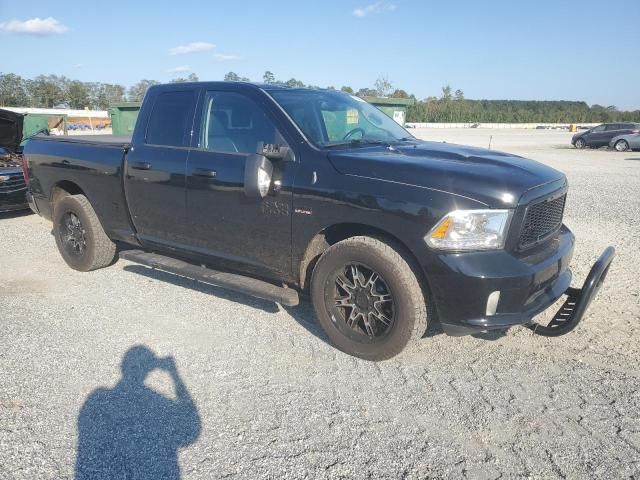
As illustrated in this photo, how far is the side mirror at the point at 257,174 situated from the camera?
3.65 meters

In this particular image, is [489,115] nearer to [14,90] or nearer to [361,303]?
[14,90]

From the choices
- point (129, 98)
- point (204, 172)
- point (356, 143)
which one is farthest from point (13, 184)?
point (129, 98)

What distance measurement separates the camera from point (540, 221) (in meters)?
3.45

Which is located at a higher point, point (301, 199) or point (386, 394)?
point (301, 199)

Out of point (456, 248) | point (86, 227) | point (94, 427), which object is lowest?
point (94, 427)

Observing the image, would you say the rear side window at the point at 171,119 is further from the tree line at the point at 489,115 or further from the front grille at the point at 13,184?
the tree line at the point at 489,115

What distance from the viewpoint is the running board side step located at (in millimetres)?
3836

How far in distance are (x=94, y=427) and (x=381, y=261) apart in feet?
6.48

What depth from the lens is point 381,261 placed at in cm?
333

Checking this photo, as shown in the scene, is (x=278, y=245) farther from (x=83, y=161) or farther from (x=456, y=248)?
(x=83, y=161)

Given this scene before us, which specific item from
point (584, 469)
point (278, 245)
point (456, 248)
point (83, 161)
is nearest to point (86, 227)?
point (83, 161)

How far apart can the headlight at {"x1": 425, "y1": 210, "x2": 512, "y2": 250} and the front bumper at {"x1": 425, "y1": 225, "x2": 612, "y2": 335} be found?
0.06m

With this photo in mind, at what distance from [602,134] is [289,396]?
99.9ft

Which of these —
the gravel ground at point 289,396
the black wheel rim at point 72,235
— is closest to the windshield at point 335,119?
the gravel ground at point 289,396
